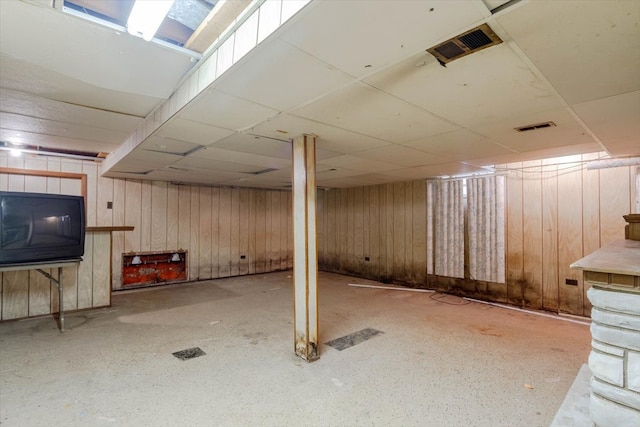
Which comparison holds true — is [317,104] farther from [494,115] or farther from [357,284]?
[357,284]

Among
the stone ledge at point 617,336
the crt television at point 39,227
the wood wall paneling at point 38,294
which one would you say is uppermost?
the crt television at point 39,227

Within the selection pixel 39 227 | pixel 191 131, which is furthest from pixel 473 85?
pixel 39 227

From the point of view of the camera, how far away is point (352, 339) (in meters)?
3.04

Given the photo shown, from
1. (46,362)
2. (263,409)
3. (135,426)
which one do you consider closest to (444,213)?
(263,409)

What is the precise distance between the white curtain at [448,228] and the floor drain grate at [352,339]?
221cm

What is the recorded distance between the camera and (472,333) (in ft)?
10.6

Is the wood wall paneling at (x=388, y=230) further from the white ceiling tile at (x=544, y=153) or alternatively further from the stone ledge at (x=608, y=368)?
the stone ledge at (x=608, y=368)

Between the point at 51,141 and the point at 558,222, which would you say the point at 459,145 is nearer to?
the point at 558,222

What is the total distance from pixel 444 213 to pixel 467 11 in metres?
4.23

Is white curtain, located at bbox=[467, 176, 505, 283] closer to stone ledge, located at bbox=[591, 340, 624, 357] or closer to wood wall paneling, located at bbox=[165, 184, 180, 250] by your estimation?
stone ledge, located at bbox=[591, 340, 624, 357]

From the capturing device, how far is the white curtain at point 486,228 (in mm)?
4352


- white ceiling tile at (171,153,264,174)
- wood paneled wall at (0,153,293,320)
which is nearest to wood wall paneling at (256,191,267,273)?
wood paneled wall at (0,153,293,320)

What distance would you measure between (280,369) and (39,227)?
117 inches

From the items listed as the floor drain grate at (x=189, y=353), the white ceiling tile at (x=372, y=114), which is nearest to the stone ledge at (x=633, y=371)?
the white ceiling tile at (x=372, y=114)
